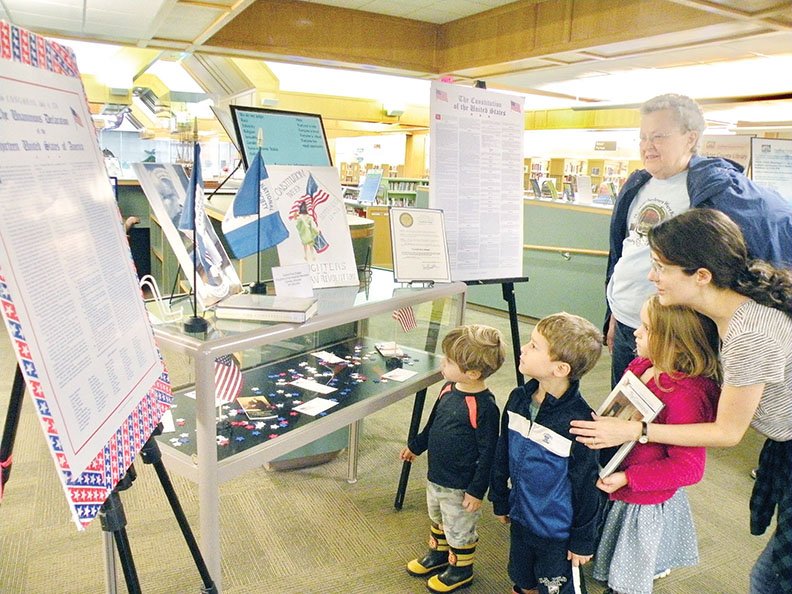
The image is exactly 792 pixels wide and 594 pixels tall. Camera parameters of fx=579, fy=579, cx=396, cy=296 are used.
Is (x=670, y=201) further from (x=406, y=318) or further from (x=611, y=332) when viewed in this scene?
(x=406, y=318)

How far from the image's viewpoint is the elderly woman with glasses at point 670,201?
1932 millimetres

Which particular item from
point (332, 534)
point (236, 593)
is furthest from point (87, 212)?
point (332, 534)

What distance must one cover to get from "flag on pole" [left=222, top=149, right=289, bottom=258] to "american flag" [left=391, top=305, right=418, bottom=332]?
643 millimetres

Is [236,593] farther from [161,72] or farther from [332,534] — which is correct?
[161,72]

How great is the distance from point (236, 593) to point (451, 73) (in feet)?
14.9

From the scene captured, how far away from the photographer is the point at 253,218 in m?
1.77

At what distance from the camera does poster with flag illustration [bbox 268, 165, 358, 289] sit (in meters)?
1.96

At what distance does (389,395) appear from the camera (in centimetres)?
201

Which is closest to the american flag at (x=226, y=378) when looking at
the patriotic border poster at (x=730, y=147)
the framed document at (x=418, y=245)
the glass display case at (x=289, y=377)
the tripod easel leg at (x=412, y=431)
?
the glass display case at (x=289, y=377)

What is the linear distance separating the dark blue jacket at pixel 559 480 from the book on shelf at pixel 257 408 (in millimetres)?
776

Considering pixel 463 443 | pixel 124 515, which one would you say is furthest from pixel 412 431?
pixel 124 515

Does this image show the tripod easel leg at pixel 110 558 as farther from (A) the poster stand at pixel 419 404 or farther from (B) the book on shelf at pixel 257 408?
(A) the poster stand at pixel 419 404

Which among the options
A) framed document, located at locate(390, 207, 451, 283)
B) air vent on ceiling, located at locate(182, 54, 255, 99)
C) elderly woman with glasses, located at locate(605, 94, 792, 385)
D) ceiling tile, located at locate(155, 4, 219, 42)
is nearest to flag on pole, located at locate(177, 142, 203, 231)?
framed document, located at locate(390, 207, 451, 283)

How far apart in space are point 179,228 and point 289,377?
2.67 ft
